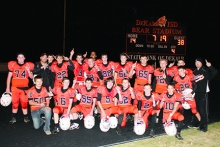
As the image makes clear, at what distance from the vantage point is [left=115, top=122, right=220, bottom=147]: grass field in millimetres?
5918

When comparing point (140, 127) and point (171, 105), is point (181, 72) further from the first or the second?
point (140, 127)

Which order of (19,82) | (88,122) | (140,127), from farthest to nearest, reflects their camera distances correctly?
(19,82) < (88,122) < (140,127)

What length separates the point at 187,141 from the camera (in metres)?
6.16

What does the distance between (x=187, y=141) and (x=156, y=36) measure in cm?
1064

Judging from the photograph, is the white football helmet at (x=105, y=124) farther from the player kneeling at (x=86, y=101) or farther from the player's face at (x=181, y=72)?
the player's face at (x=181, y=72)

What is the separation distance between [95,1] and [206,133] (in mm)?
35158

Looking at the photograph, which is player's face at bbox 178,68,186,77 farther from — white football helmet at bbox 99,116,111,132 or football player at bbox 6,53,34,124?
football player at bbox 6,53,34,124

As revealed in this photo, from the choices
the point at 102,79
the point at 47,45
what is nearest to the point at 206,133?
the point at 102,79

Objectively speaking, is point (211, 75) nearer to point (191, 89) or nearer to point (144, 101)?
point (191, 89)

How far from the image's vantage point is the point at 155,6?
30.7 m

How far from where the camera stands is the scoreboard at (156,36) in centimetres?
1588

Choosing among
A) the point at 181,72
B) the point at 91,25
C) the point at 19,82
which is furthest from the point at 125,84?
the point at 91,25

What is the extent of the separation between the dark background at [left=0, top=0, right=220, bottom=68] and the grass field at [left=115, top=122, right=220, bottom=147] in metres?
22.3

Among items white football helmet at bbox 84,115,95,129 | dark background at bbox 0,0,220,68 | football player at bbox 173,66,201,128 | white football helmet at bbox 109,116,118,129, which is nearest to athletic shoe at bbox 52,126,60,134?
white football helmet at bbox 84,115,95,129
